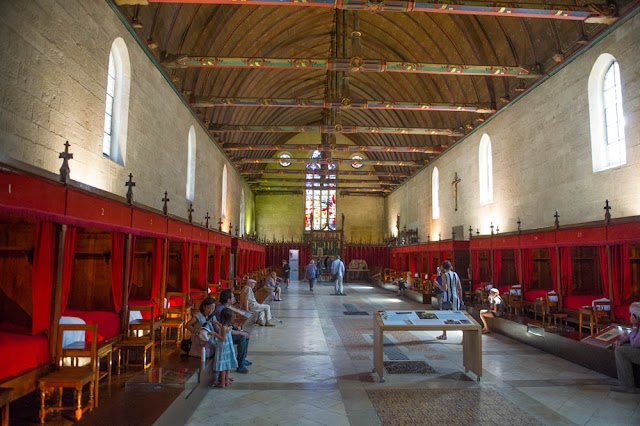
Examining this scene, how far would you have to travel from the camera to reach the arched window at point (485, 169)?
15.8 meters

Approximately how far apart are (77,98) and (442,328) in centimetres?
665

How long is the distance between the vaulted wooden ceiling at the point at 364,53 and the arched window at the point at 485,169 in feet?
2.94

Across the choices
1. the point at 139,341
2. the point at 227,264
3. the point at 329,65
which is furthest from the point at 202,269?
the point at 329,65

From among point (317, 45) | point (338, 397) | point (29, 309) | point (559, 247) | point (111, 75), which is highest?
point (317, 45)

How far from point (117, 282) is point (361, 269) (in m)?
22.8

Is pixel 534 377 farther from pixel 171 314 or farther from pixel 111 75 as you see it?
pixel 111 75

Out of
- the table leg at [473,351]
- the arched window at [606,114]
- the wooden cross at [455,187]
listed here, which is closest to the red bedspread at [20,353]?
the table leg at [473,351]

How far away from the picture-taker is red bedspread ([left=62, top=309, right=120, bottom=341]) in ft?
18.4

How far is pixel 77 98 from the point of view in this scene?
703 cm

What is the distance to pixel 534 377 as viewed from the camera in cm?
608

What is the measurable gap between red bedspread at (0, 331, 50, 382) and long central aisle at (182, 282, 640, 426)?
65.0 inches

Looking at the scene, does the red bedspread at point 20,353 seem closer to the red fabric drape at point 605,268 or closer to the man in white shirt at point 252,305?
the man in white shirt at point 252,305

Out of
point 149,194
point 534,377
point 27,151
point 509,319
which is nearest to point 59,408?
point 27,151

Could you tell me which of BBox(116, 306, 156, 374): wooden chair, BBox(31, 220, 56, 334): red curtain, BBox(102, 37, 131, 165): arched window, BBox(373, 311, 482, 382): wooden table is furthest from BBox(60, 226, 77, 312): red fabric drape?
BBox(102, 37, 131, 165): arched window
